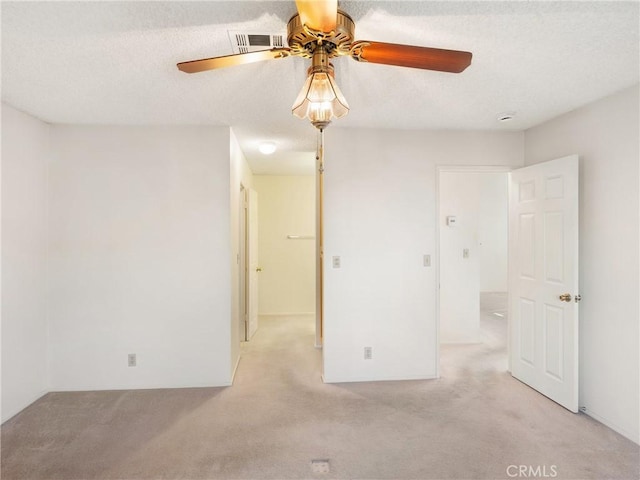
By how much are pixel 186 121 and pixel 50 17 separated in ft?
4.75

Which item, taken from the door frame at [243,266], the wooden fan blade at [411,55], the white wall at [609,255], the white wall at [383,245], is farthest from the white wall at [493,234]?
the wooden fan blade at [411,55]

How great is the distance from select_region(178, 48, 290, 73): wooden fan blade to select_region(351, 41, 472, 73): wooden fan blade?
12.0 inches

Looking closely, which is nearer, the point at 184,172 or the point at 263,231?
the point at 184,172

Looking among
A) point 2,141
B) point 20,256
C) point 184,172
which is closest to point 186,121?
point 184,172

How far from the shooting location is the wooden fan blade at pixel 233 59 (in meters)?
1.35

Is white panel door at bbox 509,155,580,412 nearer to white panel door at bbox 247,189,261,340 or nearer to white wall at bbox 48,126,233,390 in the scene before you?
white wall at bbox 48,126,233,390

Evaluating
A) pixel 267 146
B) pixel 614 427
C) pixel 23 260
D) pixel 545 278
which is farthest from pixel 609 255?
pixel 23 260

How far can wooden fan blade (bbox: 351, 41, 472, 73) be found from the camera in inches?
50.2

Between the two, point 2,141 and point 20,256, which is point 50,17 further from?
point 20,256

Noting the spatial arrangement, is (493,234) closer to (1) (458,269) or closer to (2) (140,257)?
(1) (458,269)

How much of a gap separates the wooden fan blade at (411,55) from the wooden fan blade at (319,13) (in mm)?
176

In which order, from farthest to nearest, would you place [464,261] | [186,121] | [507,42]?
[464,261]
[186,121]
[507,42]

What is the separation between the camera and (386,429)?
240cm
